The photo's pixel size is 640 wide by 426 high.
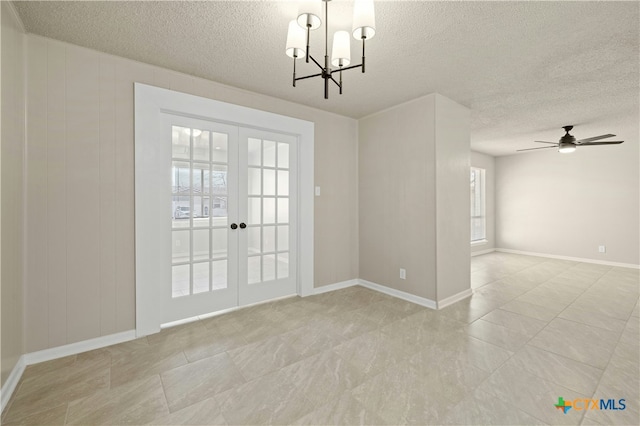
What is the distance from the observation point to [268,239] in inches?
134

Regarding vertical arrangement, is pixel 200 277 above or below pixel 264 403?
above

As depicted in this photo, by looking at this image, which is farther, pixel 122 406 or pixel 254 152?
pixel 254 152

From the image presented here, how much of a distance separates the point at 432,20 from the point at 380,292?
9.94 feet

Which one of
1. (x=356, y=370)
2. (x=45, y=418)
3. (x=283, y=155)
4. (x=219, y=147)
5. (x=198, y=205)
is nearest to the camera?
(x=45, y=418)

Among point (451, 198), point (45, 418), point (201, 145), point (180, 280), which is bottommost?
point (45, 418)

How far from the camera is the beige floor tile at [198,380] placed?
173cm

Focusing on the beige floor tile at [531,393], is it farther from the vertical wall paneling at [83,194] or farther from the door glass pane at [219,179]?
the vertical wall paneling at [83,194]

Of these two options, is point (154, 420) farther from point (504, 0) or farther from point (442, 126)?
point (442, 126)

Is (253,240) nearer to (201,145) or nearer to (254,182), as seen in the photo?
(254,182)

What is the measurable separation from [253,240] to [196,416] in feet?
6.24

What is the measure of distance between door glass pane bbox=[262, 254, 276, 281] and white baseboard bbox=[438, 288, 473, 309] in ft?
6.50

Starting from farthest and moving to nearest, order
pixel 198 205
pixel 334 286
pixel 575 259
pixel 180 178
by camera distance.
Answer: pixel 575 259 → pixel 334 286 → pixel 198 205 → pixel 180 178

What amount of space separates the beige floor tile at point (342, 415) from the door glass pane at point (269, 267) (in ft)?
6.22

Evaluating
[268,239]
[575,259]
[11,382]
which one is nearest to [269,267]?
[268,239]
